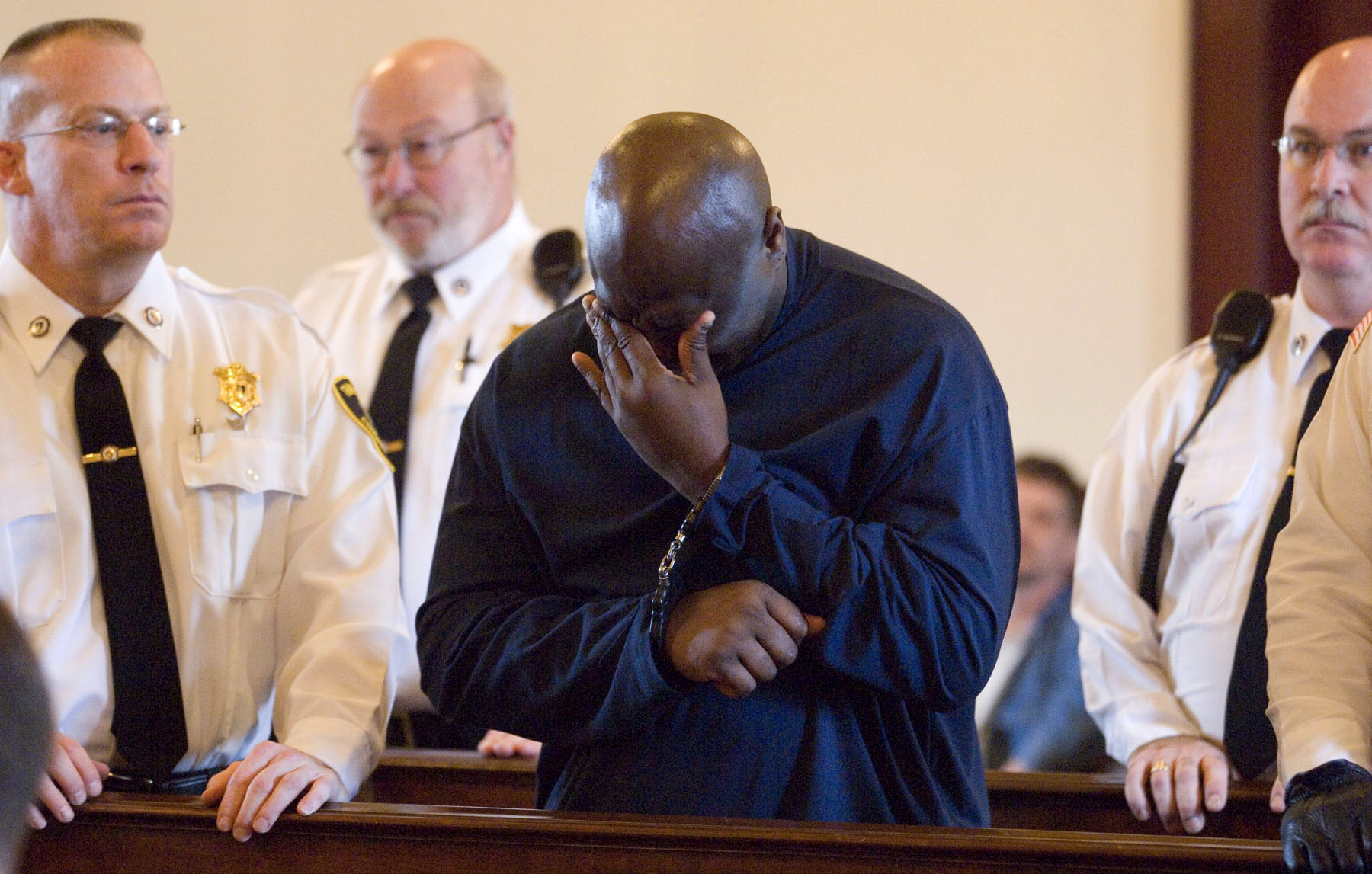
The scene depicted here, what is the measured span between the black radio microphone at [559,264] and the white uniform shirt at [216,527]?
3.02ft

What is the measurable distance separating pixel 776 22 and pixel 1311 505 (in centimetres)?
283

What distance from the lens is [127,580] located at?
85.2 inches

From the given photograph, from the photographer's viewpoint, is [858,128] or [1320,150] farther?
[858,128]

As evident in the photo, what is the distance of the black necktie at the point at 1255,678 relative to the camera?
2.25 m

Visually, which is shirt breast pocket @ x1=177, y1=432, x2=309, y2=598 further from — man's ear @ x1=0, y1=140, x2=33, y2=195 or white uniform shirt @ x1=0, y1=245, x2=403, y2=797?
man's ear @ x1=0, y1=140, x2=33, y2=195

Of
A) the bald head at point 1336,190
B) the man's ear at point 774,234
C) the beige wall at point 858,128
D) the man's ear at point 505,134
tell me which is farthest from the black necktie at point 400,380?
the bald head at point 1336,190

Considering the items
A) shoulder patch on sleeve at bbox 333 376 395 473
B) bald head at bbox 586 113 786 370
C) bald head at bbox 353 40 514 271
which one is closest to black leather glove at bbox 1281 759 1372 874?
bald head at bbox 586 113 786 370

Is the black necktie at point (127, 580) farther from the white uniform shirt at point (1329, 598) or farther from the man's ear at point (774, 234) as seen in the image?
the white uniform shirt at point (1329, 598)

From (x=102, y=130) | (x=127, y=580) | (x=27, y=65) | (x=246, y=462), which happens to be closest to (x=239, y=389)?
(x=246, y=462)

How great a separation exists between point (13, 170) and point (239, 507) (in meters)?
0.66

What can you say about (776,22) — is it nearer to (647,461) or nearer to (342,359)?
(342,359)

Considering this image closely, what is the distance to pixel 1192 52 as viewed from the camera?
4.14 meters

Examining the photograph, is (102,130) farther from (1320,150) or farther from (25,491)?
(1320,150)

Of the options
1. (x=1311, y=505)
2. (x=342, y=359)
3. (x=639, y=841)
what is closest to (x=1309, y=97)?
(x=1311, y=505)
